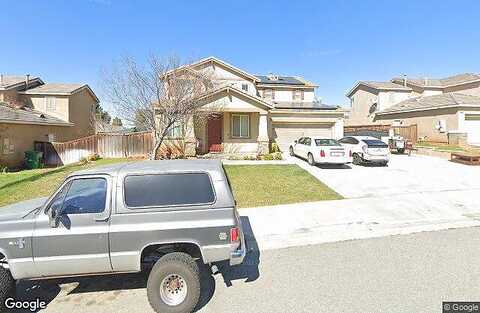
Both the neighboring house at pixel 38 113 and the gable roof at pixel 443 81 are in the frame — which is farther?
the gable roof at pixel 443 81

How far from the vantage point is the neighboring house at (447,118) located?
2370 centimetres

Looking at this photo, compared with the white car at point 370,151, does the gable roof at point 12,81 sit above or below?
above

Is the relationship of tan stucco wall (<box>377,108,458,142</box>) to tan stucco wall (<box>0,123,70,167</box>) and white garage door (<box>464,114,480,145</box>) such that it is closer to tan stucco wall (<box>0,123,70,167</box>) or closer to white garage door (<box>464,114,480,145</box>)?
white garage door (<box>464,114,480,145</box>)

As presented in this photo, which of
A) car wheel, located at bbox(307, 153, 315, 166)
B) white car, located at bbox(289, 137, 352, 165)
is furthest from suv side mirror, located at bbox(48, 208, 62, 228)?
car wheel, located at bbox(307, 153, 315, 166)

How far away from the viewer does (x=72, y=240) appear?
351cm

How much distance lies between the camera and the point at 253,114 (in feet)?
63.2

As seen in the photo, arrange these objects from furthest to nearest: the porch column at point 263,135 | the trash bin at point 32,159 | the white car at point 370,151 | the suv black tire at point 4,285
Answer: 1. the porch column at point 263,135
2. the trash bin at point 32,159
3. the white car at point 370,151
4. the suv black tire at point 4,285

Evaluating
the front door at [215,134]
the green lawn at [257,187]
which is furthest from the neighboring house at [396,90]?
the green lawn at [257,187]

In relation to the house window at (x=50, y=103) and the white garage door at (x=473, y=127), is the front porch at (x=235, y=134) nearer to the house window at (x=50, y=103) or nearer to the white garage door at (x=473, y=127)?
the house window at (x=50, y=103)

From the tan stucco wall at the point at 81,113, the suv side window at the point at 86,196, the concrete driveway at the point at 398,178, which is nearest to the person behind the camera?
the suv side window at the point at 86,196

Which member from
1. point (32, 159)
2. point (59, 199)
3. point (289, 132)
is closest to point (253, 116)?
point (289, 132)

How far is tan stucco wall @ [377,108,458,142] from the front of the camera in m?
24.2

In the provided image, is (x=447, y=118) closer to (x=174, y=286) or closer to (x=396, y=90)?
(x=396, y=90)

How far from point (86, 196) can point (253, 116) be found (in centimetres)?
1613
